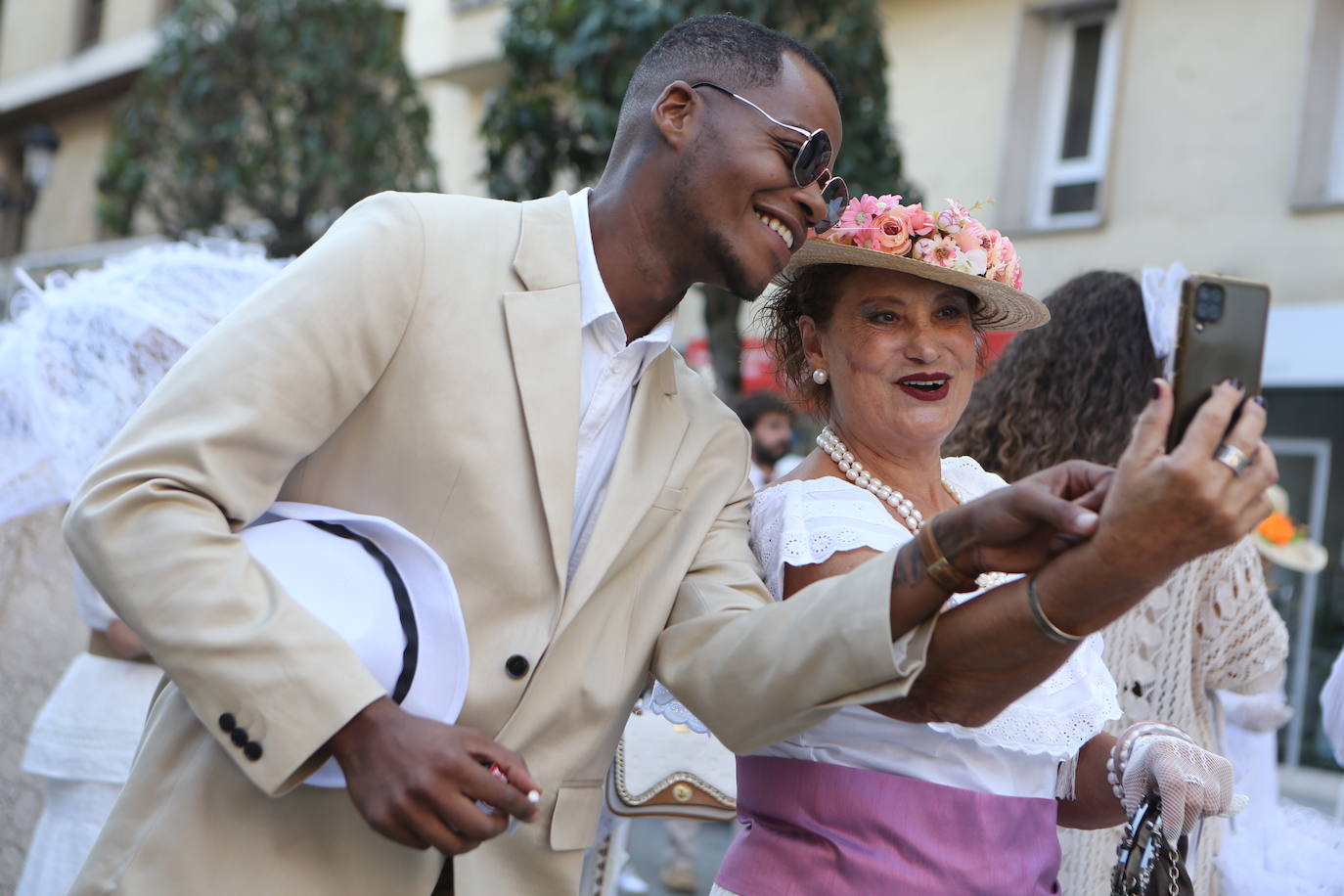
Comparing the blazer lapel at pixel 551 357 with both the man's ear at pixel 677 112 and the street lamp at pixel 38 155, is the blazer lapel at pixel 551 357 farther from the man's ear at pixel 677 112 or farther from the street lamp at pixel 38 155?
the street lamp at pixel 38 155

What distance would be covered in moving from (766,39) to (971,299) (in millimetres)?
710

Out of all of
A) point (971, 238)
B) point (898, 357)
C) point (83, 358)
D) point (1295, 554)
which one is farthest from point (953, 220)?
point (1295, 554)

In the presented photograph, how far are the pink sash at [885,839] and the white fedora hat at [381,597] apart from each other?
0.73 meters

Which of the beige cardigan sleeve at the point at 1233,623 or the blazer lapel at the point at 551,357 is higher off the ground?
the blazer lapel at the point at 551,357

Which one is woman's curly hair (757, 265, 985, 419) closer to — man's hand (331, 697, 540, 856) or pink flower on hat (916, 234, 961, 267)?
pink flower on hat (916, 234, 961, 267)

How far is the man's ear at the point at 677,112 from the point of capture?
2408 millimetres

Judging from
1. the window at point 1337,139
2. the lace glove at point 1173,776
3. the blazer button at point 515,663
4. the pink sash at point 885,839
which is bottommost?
the pink sash at point 885,839

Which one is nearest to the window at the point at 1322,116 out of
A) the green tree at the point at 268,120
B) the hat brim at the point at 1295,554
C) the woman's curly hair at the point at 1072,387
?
the hat brim at the point at 1295,554

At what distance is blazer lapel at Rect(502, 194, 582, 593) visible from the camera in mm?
2082

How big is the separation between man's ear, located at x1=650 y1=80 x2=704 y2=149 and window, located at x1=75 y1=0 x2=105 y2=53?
23359 mm

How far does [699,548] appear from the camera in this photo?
7.65ft

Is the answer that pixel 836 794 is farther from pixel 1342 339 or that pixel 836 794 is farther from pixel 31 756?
pixel 1342 339

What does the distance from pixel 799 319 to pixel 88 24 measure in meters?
23.6

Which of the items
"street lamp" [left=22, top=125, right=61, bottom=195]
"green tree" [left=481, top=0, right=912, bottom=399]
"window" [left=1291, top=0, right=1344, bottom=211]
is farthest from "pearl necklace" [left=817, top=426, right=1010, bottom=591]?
"street lamp" [left=22, top=125, right=61, bottom=195]
